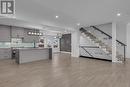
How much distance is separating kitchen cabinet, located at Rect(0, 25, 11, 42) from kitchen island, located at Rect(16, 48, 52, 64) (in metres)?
2.33

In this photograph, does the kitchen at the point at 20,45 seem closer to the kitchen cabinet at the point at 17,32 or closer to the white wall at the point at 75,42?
the kitchen cabinet at the point at 17,32

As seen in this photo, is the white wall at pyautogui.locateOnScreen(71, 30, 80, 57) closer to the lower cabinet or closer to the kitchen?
the kitchen

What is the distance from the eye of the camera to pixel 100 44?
860 centimetres

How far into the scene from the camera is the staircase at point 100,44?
26.8 ft

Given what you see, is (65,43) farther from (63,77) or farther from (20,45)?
Result: (63,77)

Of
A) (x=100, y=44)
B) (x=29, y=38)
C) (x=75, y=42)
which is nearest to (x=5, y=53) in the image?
(x=29, y=38)

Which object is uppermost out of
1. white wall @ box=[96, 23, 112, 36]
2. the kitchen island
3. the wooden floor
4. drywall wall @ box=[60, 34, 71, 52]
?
white wall @ box=[96, 23, 112, 36]

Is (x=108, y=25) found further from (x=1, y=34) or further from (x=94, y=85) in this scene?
(x=1, y=34)

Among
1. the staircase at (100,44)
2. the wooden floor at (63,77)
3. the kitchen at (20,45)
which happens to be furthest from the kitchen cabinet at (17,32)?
the staircase at (100,44)

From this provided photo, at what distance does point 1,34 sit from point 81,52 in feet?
23.8

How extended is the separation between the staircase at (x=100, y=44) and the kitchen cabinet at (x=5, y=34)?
6600mm

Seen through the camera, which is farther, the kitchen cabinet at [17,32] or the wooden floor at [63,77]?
the kitchen cabinet at [17,32]

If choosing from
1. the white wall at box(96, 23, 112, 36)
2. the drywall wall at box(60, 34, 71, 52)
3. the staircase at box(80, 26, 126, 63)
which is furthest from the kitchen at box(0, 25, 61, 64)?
the drywall wall at box(60, 34, 71, 52)

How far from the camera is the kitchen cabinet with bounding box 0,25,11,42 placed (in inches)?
326
